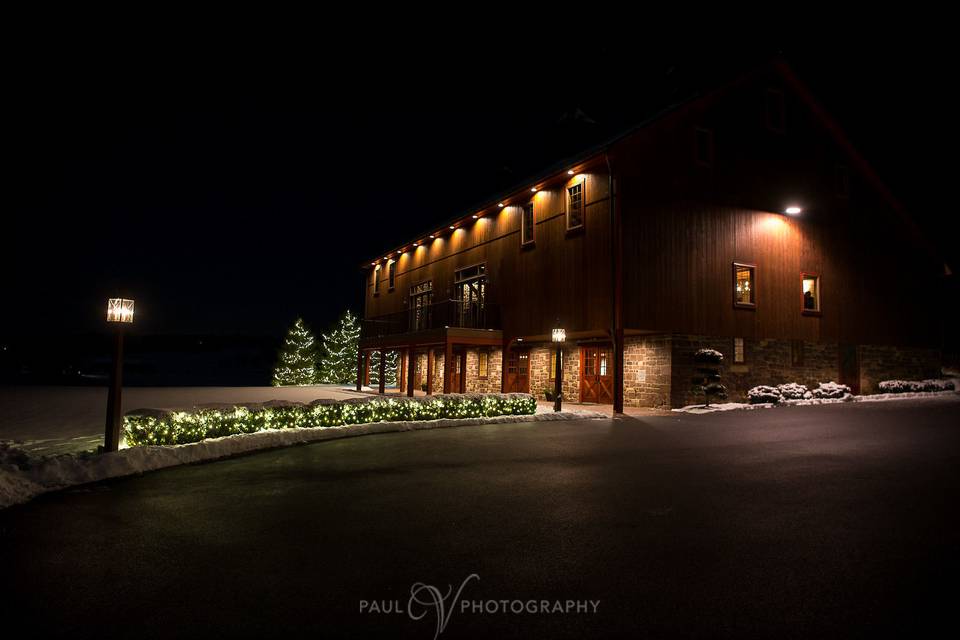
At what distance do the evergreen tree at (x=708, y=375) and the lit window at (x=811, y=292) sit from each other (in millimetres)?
5459

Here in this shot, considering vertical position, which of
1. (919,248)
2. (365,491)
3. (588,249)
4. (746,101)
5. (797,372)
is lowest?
(365,491)

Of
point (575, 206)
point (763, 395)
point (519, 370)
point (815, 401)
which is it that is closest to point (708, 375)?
point (763, 395)

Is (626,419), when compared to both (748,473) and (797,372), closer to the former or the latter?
(748,473)

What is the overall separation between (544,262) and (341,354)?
23.7 m

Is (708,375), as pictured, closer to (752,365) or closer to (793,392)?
(752,365)

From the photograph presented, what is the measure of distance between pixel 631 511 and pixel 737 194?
1675 centimetres

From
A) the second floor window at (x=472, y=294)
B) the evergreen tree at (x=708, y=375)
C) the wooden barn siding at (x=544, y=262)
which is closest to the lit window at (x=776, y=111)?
the wooden barn siding at (x=544, y=262)

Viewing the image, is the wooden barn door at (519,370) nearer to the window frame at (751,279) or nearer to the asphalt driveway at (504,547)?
the window frame at (751,279)

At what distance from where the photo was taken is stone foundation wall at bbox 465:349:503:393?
949 inches

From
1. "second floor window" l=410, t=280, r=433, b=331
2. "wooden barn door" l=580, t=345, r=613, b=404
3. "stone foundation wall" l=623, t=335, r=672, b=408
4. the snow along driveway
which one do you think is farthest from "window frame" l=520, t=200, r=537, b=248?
the snow along driveway

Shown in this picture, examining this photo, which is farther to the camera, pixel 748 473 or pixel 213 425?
pixel 213 425

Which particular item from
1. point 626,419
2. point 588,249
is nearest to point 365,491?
point 626,419

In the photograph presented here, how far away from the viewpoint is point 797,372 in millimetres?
20547

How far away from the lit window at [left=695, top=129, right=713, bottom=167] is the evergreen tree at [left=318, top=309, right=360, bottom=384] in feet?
87.1
